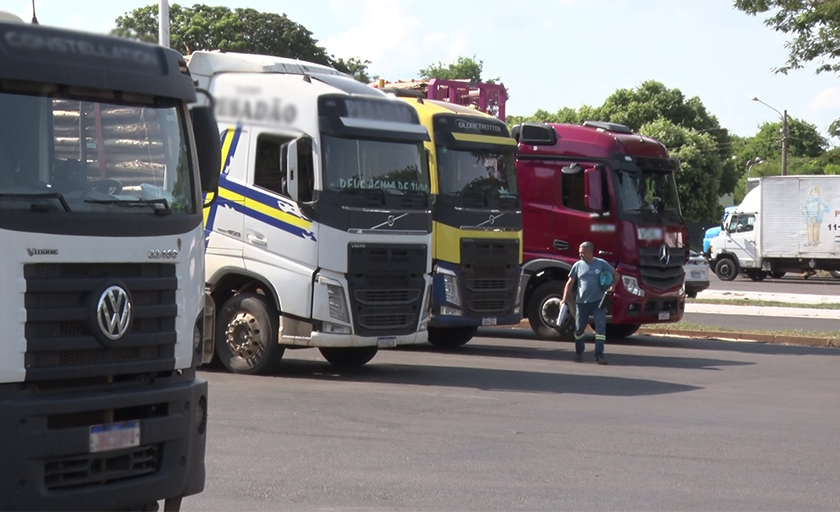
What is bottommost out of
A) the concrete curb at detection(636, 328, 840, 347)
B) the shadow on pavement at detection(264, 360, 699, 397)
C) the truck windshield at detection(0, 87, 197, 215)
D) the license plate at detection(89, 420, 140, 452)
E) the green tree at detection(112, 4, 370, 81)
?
the concrete curb at detection(636, 328, 840, 347)

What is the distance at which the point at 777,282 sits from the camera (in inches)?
1622

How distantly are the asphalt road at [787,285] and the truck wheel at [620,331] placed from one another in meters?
11.9

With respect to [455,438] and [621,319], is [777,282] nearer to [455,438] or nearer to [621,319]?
[621,319]

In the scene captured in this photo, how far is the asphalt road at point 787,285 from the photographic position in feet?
116

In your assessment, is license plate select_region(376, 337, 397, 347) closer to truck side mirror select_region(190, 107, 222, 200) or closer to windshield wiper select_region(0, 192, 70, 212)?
truck side mirror select_region(190, 107, 222, 200)

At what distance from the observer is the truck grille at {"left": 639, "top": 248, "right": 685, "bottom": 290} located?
62.1ft

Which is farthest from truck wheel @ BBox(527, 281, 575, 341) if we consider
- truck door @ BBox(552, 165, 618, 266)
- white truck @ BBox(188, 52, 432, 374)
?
white truck @ BBox(188, 52, 432, 374)

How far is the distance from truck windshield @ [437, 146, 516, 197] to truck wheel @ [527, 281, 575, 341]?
2657 millimetres

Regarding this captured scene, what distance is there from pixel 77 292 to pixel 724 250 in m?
37.8

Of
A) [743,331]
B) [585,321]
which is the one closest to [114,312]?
[585,321]

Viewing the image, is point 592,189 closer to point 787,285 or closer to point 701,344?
point 701,344

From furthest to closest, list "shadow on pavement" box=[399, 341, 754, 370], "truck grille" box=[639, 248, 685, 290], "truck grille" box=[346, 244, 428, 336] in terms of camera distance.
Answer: "truck grille" box=[639, 248, 685, 290] < "shadow on pavement" box=[399, 341, 754, 370] < "truck grille" box=[346, 244, 428, 336]

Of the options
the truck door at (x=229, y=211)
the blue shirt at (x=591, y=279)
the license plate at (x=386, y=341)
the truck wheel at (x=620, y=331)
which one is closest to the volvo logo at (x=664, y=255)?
the truck wheel at (x=620, y=331)

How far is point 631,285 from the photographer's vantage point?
18812 millimetres
